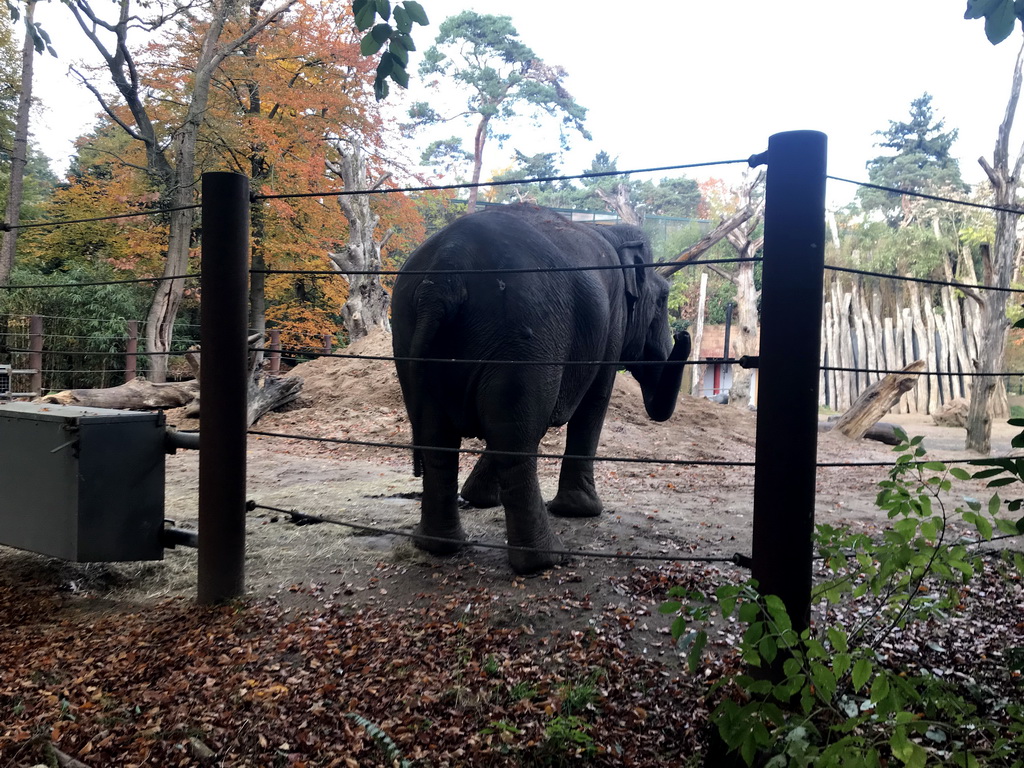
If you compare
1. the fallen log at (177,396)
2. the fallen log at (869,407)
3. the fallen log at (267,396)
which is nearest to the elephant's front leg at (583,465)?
the fallen log at (177,396)

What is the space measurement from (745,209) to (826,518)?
9599mm

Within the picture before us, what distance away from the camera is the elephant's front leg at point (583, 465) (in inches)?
187

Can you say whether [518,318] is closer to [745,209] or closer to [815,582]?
[815,582]

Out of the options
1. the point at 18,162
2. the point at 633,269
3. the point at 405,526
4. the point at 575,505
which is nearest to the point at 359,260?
the point at 18,162

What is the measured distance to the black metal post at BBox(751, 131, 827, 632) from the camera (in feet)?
7.25

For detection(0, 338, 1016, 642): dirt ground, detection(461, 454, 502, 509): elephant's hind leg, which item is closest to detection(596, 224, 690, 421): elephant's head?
detection(0, 338, 1016, 642): dirt ground

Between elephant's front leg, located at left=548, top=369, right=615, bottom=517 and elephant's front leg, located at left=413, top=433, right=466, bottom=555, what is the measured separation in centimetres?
110

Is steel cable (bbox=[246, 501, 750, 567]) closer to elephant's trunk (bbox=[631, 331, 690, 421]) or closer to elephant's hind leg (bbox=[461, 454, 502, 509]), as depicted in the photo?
elephant's hind leg (bbox=[461, 454, 502, 509])

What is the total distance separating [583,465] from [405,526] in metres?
1.21

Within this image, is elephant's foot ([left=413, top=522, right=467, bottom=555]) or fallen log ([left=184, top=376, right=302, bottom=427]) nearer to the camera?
elephant's foot ([left=413, top=522, right=467, bottom=555])

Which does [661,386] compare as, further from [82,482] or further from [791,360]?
[82,482]

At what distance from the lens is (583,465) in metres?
4.81

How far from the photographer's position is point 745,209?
13367mm

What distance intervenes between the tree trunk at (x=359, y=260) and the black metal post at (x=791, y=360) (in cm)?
1145
